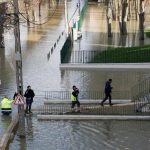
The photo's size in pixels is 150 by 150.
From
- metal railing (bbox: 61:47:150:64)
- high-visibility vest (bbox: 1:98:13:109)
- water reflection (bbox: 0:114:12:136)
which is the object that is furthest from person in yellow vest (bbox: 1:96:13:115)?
metal railing (bbox: 61:47:150:64)

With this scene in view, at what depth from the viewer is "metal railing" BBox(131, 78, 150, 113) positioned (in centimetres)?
2486

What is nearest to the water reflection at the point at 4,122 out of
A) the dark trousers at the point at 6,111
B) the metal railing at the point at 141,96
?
the dark trousers at the point at 6,111

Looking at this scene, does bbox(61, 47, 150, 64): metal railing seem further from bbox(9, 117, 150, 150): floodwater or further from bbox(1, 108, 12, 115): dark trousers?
bbox(9, 117, 150, 150): floodwater

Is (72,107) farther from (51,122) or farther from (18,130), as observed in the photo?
(18,130)

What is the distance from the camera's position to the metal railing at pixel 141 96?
24.9 m

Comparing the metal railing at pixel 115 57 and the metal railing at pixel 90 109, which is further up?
the metal railing at pixel 115 57

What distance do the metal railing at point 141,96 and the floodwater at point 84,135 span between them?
162cm

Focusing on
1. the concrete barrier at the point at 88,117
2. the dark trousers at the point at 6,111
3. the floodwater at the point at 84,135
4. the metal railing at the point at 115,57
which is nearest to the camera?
the floodwater at the point at 84,135

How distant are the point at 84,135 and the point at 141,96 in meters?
5.89

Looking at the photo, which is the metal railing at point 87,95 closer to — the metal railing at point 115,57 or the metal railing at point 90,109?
the metal railing at point 90,109

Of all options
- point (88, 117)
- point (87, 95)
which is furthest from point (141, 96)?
point (88, 117)

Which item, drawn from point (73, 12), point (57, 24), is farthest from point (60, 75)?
point (73, 12)

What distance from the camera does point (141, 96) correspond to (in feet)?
86.3

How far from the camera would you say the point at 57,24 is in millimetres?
63719
